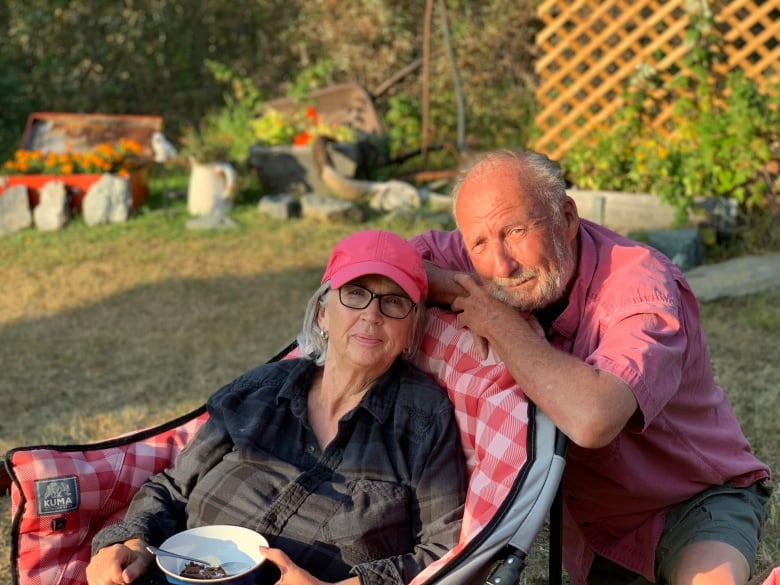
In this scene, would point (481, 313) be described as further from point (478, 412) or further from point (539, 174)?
point (539, 174)

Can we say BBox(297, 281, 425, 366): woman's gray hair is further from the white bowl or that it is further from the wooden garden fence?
the wooden garden fence

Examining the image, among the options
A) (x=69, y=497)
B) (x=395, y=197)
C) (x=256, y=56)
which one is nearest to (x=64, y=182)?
(x=395, y=197)

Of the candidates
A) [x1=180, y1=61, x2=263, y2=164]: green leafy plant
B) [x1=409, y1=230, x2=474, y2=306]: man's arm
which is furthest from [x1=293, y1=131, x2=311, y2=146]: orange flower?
[x1=409, y1=230, x2=474, y2=306]: man's arm

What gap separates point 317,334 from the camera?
8.12 ft

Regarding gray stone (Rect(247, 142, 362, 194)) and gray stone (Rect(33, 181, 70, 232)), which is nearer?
gray stone (Rect(33, 181, 70, 232))

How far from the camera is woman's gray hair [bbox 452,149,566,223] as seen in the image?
89.1 inches

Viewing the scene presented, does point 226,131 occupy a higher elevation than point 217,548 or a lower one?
higher

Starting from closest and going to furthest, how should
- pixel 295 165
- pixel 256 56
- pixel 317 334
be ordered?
pixel 317 334, pixel 295 165, pixel 256 56

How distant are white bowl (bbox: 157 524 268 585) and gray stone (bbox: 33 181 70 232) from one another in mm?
5901

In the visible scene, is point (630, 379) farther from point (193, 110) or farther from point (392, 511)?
point (193, 110)

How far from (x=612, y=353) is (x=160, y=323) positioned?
4.12 m

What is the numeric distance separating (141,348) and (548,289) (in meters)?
3.54

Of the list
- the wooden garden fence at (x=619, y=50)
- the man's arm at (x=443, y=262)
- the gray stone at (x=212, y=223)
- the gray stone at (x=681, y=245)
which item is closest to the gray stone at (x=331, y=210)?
the gray stone at (x=212, y=223)

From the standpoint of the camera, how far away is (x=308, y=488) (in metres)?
2.21
